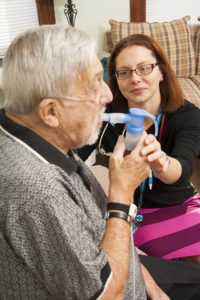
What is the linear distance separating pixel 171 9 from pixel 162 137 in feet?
10.1

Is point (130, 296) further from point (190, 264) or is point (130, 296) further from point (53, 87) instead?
point (53, 87)

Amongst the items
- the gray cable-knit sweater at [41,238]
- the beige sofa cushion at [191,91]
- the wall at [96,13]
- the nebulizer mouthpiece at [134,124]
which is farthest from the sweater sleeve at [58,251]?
the wall at [96,13]

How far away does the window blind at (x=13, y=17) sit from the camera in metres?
2.91

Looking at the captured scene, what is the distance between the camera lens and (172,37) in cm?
301

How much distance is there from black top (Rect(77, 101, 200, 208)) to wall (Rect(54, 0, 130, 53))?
236cm

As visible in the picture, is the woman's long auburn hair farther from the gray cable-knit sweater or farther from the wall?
the wall

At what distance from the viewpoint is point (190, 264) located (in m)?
1.10

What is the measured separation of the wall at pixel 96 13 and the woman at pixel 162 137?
87.3 inches

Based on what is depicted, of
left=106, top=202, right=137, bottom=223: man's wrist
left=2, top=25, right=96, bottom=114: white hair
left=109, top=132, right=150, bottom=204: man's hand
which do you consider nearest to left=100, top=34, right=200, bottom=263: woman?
left=109, top=132, right=150, bottom=204: man's hand

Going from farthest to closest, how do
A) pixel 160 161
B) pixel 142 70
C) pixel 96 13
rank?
pixel 96 13 → pixel 142 70 → pixel 160 161

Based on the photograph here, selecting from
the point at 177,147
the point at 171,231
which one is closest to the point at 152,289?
the point at 171,231

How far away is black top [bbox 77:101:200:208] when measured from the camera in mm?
1143

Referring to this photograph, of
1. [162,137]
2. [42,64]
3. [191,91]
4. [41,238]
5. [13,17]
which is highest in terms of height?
[13,17]

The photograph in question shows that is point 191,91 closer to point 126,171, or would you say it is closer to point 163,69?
point 163,69
